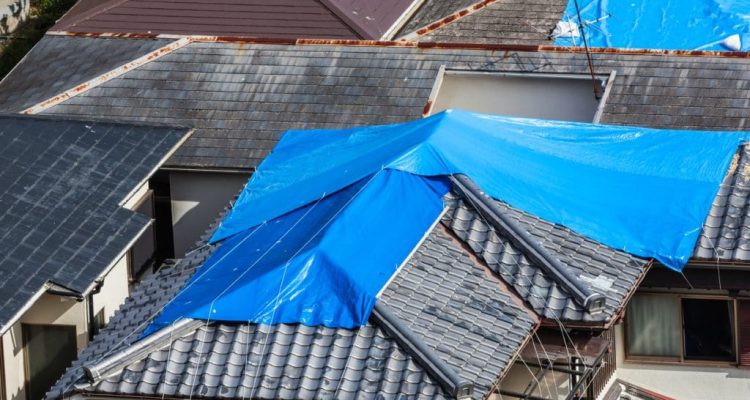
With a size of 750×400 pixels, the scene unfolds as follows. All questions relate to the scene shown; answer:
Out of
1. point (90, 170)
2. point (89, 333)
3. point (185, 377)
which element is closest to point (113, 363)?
point (185, 377)

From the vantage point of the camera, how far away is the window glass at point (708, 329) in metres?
20.2

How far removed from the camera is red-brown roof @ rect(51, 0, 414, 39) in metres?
31.9

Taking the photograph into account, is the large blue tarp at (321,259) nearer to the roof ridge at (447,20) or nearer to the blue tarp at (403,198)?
the blue tarp at (403,198)

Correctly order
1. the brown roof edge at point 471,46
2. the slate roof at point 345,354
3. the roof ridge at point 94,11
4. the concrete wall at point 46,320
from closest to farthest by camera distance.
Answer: the slate roof at point 345,354
the concrete wall at point 46,320
the brown roof edge at point 471,46
the roof ridge at point 94,11

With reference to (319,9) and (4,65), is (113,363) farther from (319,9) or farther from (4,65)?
(4,65)

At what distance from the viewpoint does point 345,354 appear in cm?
1680

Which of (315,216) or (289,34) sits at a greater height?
(289,34)

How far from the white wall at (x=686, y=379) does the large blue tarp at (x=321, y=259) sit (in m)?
3.35

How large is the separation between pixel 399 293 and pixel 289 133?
A: 7294 mm

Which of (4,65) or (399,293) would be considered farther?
(4,65)

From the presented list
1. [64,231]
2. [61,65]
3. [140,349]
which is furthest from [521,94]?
[140,349]

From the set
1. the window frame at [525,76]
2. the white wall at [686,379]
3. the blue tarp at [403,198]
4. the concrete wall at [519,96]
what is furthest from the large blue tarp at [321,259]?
the concrete wall at [519,96]

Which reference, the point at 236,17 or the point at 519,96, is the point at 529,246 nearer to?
the point at 519,96

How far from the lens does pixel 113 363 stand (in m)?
16.8
